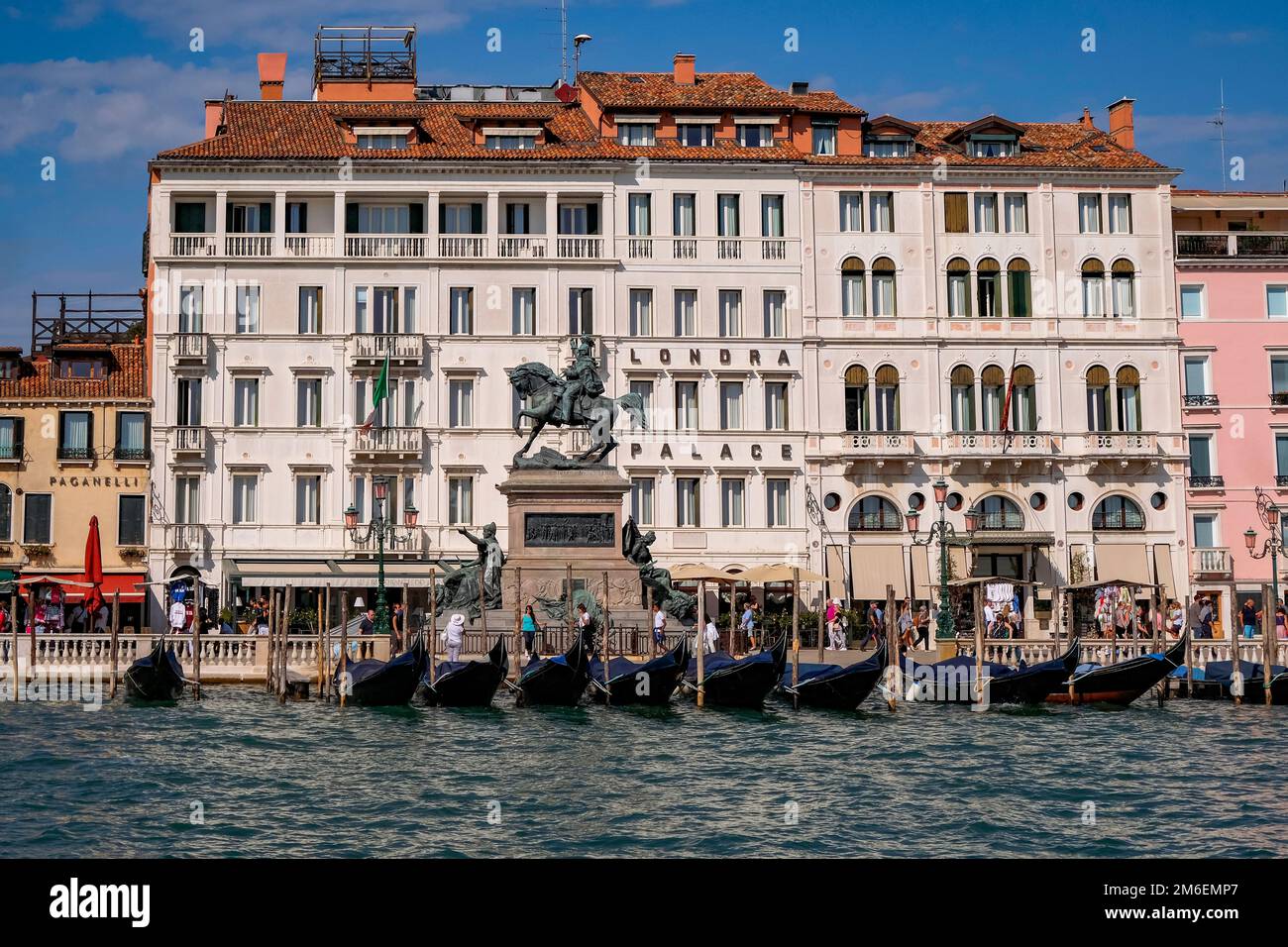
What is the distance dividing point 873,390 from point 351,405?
46.9ft

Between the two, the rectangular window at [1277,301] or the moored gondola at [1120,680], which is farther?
the rectangular window at [1277,301]

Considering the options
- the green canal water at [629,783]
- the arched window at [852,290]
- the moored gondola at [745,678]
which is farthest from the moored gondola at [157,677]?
the arched window at [852,290]

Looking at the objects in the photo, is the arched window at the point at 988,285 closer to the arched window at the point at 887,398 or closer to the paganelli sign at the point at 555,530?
the arched window at the point at 887,398

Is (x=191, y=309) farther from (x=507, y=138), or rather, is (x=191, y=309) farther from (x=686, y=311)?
(x=686, y=311)

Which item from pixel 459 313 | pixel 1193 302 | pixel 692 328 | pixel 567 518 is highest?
pixel 1193 302

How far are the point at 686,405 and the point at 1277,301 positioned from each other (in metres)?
17.8

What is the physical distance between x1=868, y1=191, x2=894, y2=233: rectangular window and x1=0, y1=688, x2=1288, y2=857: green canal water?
21362mm

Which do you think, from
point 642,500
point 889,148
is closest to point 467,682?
point 642,500

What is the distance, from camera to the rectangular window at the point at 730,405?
146ft

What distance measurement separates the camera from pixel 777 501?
44.3 metres

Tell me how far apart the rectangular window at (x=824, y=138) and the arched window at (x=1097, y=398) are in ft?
31.7

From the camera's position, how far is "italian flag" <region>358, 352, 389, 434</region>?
4131 centimetres

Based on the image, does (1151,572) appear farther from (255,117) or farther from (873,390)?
(255,117)

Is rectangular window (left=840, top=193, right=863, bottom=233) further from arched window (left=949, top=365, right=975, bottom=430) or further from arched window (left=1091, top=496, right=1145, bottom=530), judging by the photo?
arched window (left=1091, top=496, right=1145, bottom=530)
